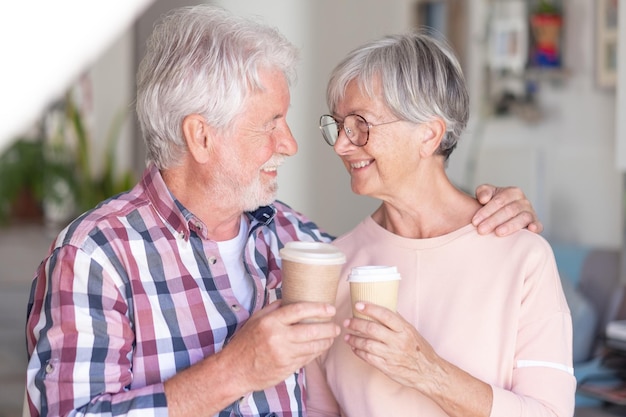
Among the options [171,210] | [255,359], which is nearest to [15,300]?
[171,210]

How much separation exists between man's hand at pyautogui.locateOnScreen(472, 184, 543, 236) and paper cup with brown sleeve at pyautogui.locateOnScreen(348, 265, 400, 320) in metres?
0.33

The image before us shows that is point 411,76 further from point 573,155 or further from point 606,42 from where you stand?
point 573,155

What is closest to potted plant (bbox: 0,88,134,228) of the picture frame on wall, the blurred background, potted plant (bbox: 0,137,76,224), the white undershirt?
potted plant (bbox: 0,137,76,224)

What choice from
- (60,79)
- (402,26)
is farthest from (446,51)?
(60,79)

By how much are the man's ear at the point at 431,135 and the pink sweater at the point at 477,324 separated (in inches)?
6.7

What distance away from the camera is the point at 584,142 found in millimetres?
3906

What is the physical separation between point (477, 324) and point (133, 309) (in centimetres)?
64

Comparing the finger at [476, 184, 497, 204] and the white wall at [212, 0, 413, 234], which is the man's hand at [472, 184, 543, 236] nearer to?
the finger at [476, 184, 497, 204]

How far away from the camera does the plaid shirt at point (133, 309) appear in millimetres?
1350

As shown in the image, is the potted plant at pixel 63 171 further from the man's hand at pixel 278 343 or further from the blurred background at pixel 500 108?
the man's hand at pixel 278 343

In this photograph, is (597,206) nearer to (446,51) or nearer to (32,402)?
(446,51)

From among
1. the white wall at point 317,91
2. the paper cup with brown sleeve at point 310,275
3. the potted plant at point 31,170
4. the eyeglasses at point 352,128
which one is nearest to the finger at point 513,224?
the eyeglasses at point 352,128

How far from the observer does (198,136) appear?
1.58 meters

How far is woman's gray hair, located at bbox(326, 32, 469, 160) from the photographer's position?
1.61 meters
